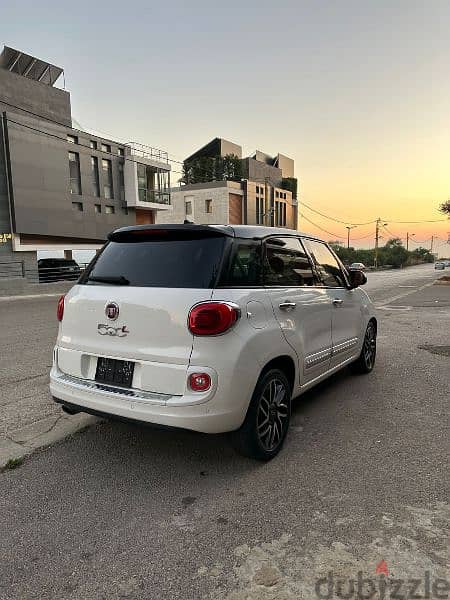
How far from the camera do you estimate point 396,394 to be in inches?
191

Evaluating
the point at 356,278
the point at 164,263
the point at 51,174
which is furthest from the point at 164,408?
the point at 51,174

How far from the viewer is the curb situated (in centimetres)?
344

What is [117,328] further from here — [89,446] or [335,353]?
[335,353]

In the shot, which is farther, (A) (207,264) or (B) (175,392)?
(A) (207,264)

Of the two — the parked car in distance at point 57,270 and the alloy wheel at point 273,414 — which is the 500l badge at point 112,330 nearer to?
the alloy wheel at point 273,414

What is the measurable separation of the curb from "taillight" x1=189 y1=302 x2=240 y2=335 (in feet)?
6.02

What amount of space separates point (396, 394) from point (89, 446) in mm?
3323

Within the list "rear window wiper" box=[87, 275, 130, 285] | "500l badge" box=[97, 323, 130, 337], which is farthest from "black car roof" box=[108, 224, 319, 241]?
"500l badge" box=[97, 323, 130, 337]

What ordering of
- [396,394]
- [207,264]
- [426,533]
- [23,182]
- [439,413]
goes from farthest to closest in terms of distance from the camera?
1. [23,182]
2. [396,394]
3. [439,413]
4. [207,264]
5. [426,533]

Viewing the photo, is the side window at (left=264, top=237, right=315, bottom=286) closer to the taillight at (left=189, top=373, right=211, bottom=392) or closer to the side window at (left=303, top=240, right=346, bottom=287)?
the side window at (left=303, top=240, right=346, bottom=287)

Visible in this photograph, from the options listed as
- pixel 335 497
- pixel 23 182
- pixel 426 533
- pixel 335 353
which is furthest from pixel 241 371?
pixel 23 182

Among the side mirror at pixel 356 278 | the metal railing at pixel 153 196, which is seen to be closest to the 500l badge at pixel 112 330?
the side mirror at pixel 356 278

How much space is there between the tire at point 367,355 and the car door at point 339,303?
36 cm

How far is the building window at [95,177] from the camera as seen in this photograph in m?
33.7
